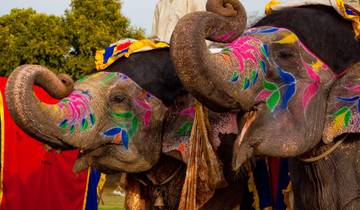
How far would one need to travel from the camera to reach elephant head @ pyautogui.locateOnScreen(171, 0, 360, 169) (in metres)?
3.23

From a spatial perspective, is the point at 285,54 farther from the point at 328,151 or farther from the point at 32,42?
the point at 32,42

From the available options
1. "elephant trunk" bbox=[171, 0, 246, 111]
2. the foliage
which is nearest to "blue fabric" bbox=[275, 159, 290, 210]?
"elephant trunk" bbox=[171, 0, 246, 111]

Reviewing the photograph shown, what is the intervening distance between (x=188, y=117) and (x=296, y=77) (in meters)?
1.16

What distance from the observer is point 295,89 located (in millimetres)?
3496

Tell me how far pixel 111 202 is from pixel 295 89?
11725 mm

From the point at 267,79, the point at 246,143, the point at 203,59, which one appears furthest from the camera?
the point at 267,79

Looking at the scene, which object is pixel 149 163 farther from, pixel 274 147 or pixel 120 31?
pixel 120 31

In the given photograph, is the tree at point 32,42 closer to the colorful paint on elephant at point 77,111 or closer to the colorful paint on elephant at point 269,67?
the colorful paint on elephant at point 77,111

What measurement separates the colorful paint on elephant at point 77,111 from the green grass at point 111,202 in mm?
8683

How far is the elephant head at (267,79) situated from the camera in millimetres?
3234

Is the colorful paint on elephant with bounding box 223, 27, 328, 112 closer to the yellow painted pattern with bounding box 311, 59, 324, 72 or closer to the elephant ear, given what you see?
the yellow painted pattern with bounding box 311, 59, 324, 72

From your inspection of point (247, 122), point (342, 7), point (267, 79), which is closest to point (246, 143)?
point (247, 122)

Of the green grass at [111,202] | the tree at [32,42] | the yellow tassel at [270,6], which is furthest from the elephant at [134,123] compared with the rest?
the tree at [32,42]

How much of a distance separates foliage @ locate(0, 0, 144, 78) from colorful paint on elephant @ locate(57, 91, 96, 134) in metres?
15.7
